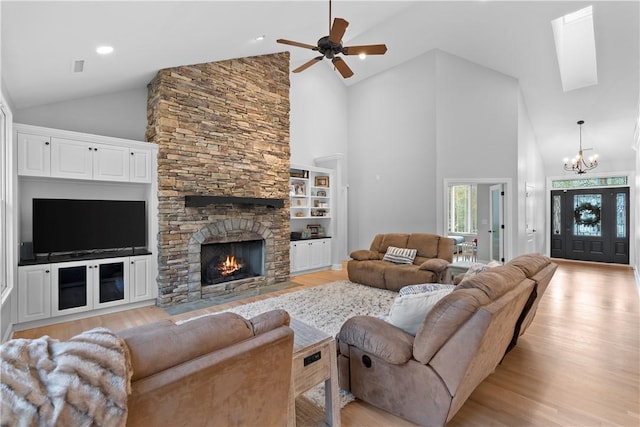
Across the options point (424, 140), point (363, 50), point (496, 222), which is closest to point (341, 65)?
point (363, 50)

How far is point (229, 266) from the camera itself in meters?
5.55

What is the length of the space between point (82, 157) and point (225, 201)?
72.2 inches

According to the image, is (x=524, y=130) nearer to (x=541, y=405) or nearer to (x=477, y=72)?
(x=477, y=72)

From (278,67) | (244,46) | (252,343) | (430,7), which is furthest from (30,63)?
(430,7)

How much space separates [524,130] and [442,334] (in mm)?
6579

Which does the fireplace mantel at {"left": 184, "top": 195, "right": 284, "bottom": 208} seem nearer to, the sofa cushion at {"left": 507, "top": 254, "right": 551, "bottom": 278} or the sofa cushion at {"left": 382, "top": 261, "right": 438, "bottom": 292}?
the sofa cushion at {"left": 382, "top": 261, "right": 438, "bottom": 292}

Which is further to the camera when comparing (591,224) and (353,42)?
(591,224)

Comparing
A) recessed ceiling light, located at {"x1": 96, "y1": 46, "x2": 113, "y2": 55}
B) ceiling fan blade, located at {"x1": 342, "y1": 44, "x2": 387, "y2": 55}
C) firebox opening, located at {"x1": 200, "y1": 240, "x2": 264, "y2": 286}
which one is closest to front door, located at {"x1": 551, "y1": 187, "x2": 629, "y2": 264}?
ceiling fan blade, located at {"x1": 342, "y1": 44, "x2": 387, "y2": 55}

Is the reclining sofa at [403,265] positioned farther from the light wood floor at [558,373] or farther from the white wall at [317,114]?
the white wall at [317,114]

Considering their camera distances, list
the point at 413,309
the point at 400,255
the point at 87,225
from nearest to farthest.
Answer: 1. the point at 413,309
2. the point at 87,225
3. the point at 400,255

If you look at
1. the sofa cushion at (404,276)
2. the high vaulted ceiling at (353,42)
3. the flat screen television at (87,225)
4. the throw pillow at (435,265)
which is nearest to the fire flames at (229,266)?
the flat screen television at (87,225)

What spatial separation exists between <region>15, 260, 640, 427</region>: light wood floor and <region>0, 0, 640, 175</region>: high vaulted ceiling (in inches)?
114

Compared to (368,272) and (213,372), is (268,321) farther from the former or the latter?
(368,272)

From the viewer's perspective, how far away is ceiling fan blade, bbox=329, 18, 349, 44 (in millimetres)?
3045
